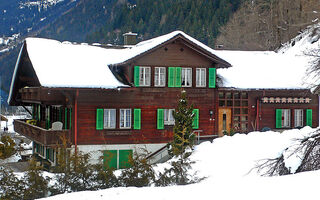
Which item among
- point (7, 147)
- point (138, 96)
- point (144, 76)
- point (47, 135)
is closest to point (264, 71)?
point (144, 76)

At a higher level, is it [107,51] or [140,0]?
[140,0]

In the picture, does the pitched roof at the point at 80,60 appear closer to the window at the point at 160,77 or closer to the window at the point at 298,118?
the window at the point at 160,77

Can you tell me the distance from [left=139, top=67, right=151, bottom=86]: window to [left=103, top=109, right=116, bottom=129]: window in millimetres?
2312

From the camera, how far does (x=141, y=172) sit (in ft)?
46.7

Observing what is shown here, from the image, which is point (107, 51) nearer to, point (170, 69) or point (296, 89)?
point (170, 69)

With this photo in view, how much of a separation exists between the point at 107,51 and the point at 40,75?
241 inches

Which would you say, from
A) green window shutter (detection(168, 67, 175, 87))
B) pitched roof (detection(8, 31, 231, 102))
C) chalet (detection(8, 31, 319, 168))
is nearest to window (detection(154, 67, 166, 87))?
chalet (detection(8, 31, 319, 168))

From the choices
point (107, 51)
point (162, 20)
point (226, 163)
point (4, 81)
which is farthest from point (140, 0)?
point (226, 163)

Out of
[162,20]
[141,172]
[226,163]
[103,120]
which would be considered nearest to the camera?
[141,172]

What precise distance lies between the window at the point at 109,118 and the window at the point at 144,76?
2312 mm

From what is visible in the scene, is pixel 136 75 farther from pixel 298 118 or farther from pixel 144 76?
pixel 298 118

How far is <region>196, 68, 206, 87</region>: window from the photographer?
89.7ft

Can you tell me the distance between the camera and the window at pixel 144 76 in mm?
26062

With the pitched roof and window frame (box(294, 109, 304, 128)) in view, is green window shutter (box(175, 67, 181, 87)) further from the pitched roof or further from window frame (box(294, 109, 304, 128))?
window frame (box(294, 109, 304, 128))
